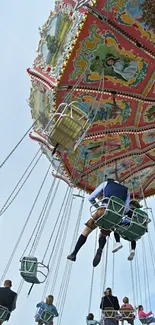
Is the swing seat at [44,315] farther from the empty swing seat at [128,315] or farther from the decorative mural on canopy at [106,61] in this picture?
the decorative mural on canopy at [106,61]

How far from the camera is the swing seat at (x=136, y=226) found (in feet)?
22.7

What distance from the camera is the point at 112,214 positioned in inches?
258

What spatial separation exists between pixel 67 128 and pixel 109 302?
3.13m

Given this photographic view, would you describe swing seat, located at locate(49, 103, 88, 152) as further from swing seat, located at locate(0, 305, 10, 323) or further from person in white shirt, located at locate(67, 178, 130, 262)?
swing seat, located at locate(0, 305, 10, 323)

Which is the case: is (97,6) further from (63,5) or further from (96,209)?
(96,209)

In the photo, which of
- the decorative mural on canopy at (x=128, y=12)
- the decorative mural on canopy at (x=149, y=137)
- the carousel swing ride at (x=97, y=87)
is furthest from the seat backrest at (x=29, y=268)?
the decorative mural on canopy at (x=149, y=137)

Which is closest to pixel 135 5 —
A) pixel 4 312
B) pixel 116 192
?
pixel 116 192

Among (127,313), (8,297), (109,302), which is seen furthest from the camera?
(127,313)

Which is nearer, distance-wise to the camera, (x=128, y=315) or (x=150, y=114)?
(x=128, y=315)

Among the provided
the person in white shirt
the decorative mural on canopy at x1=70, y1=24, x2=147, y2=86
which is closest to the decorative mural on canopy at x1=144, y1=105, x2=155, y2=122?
the decorative mural on canopy at x1=70, y1=24, x2=147, y2=86

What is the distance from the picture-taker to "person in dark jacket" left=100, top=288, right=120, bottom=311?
325 inches

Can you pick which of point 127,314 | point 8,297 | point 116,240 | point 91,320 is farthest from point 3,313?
point 127,314

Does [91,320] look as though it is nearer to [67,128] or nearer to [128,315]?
[128,315]

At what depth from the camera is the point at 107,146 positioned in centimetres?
1145
